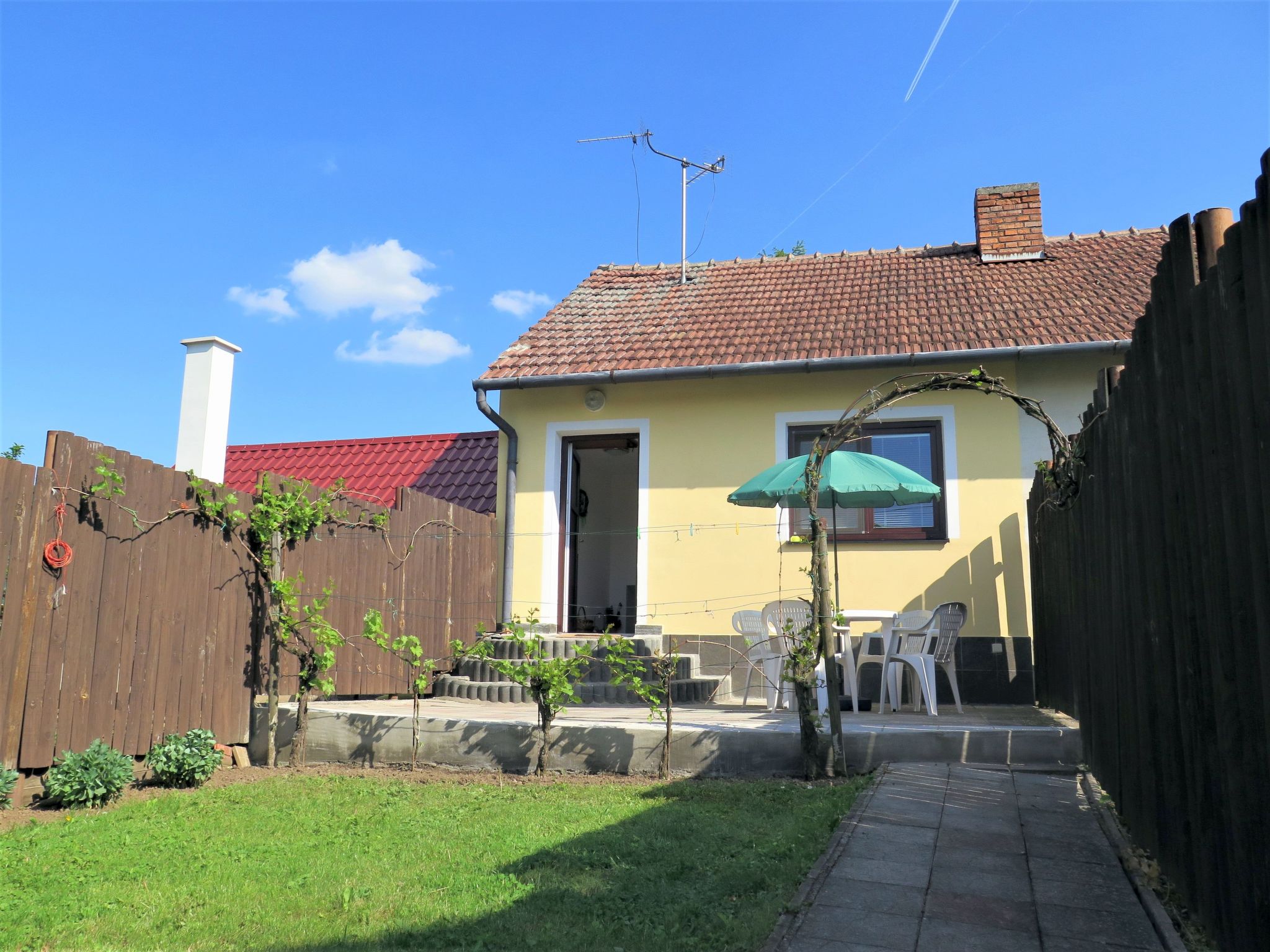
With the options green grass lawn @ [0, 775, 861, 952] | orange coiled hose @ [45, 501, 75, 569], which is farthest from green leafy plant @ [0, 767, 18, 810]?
orange coiled hose @ [45, 501, 75, 569]

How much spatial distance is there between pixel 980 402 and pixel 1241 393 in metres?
7.41

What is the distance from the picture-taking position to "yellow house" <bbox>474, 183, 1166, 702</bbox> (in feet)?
29.4

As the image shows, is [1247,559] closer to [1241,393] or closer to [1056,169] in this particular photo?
[1241,393]

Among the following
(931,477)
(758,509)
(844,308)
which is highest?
(844,308)

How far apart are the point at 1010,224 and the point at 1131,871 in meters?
9.68

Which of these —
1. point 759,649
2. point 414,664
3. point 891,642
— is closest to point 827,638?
point 891,642

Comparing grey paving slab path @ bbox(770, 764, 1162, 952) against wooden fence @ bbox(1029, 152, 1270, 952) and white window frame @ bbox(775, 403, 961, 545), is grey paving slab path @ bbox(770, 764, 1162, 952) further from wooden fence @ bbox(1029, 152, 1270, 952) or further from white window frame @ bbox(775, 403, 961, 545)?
white window frame @ bbox(775, 403, 961, 545)

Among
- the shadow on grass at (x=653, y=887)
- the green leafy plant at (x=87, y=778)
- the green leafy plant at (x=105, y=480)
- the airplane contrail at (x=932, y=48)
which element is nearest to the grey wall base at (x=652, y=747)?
the shadow on grass at (x=653, y=887)

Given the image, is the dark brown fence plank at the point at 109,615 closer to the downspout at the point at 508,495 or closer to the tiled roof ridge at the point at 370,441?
the downspout at the point at 508,495

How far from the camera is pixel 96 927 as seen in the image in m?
3.01

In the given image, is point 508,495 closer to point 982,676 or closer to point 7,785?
point 982,676

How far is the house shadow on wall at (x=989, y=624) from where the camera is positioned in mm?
8664

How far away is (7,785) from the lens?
15.4 ft

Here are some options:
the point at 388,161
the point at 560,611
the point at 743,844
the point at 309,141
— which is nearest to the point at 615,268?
the point at 388,161
